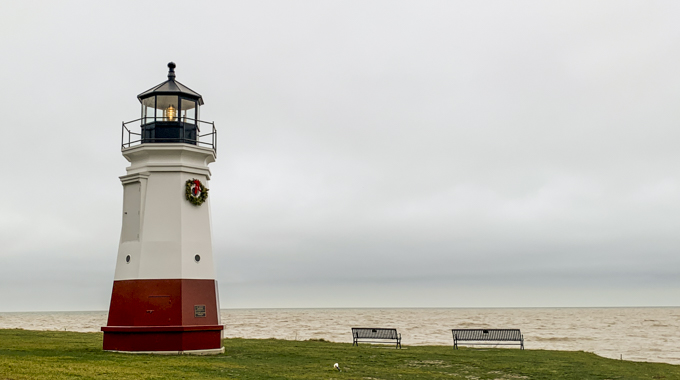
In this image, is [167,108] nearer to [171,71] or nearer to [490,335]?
[171,71]

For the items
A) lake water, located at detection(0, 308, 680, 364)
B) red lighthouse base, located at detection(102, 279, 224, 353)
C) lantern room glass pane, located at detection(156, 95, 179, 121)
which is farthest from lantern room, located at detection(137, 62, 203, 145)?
lake water, located at detection(0, 308, 680, 364)

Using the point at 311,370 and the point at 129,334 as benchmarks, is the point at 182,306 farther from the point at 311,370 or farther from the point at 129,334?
the point at 311,370

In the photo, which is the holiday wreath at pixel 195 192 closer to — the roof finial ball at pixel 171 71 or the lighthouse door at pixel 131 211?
the lighthouse door at pixel 131 211

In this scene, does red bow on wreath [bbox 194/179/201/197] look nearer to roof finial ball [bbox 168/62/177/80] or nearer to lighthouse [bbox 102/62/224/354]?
lighthouse [bbox 102/62/224/354]

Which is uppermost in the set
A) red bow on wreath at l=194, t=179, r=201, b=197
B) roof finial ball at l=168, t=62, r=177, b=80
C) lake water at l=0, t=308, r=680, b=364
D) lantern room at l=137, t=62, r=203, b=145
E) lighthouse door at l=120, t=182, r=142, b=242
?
roof finial ball at l=168, t=62, r=177, b=80

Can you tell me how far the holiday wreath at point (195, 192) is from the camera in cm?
1944

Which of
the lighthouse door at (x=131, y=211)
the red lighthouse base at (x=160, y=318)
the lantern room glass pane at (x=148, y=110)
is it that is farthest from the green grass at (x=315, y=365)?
the lantern room glass pane at (x=148, y=110)

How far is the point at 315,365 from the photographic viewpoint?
688 inches

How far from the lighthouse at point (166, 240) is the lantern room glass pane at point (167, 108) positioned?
0.03 meters

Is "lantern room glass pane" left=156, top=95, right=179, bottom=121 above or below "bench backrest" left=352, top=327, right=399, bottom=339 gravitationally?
above

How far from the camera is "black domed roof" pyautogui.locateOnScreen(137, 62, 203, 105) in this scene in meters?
19.7

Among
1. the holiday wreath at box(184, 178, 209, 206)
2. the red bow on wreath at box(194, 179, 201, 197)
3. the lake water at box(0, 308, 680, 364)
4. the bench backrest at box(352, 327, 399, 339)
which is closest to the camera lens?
the holiday wreath at box(184, 178, 209, 206)

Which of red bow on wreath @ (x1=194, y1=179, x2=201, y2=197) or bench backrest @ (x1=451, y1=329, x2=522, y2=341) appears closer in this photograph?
red bow on wreath @ (x1=194, y1=179, x2=201, y2=197)

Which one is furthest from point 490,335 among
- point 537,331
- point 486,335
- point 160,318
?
point 537,331
